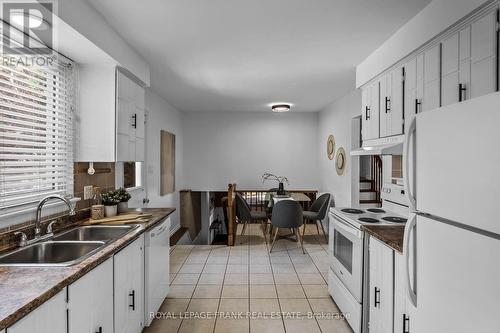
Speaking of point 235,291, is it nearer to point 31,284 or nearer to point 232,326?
point 232,326

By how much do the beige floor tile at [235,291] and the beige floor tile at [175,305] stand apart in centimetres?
42

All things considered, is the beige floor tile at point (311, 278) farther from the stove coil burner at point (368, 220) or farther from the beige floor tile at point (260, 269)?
the stove coil burner at point (368, 220)

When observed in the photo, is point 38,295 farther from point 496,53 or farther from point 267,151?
point 267,151

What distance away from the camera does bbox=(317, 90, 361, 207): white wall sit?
4727 mm

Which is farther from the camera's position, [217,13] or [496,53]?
[217,13]

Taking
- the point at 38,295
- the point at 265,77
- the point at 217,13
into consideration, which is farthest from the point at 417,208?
the point at 265,77

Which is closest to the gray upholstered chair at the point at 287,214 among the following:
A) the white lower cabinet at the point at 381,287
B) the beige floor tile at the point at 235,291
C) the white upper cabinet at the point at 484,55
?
the beige floor tile at the point at 235,291

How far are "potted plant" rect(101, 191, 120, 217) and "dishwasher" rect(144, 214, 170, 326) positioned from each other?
1.56 feet

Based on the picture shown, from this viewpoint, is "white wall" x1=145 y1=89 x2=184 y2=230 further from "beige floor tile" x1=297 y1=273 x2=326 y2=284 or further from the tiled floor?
"beige floor tile" x1=297 y1=273 x2=326 y2=284

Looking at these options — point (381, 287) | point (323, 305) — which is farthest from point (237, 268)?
point (381, 287)

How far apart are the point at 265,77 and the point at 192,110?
3.05 m

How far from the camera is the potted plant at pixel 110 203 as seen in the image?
2730mm

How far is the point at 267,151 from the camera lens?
22.4 feet

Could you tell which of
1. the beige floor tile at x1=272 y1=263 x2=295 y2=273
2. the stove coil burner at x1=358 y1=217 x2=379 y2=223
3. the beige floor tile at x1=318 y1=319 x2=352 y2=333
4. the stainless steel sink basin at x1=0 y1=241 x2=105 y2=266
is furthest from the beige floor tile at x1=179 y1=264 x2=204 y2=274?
the stove coil burner at x1=358 y1=217 x2=379 y2=223
